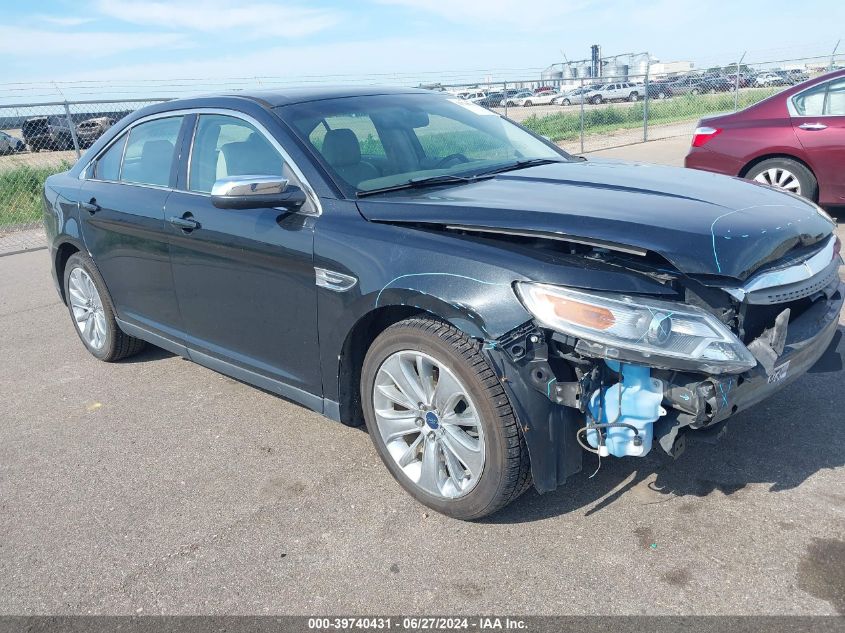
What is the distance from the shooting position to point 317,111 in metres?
3.95

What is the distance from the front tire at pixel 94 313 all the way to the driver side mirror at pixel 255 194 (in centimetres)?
207

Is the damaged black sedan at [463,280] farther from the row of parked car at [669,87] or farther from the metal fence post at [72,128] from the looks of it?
the row of parked car at [669,87]

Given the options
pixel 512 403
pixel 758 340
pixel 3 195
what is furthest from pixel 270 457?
pixel 3 195

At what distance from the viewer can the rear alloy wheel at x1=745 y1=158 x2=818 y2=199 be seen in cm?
776

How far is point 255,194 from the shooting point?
3.36 meters

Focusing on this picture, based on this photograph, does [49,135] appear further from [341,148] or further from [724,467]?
[724,467]

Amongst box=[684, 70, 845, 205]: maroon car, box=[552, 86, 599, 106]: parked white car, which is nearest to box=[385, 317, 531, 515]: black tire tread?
box=[684, 70, 845, 205]: maroon car

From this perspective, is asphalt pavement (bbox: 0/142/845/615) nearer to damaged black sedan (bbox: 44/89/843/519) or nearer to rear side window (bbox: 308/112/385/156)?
damaged black sedan (bbox: 44/89/843/519)

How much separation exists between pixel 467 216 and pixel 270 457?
165cm

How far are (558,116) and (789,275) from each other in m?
21.3

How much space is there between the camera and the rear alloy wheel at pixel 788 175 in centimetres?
776

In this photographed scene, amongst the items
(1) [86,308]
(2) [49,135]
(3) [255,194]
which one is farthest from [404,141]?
(2) [49,135]

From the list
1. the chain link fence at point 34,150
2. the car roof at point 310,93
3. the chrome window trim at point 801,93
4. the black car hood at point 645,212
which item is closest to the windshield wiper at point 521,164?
the black car hood at point 645,212

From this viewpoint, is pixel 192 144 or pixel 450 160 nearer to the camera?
pixel 450 160
